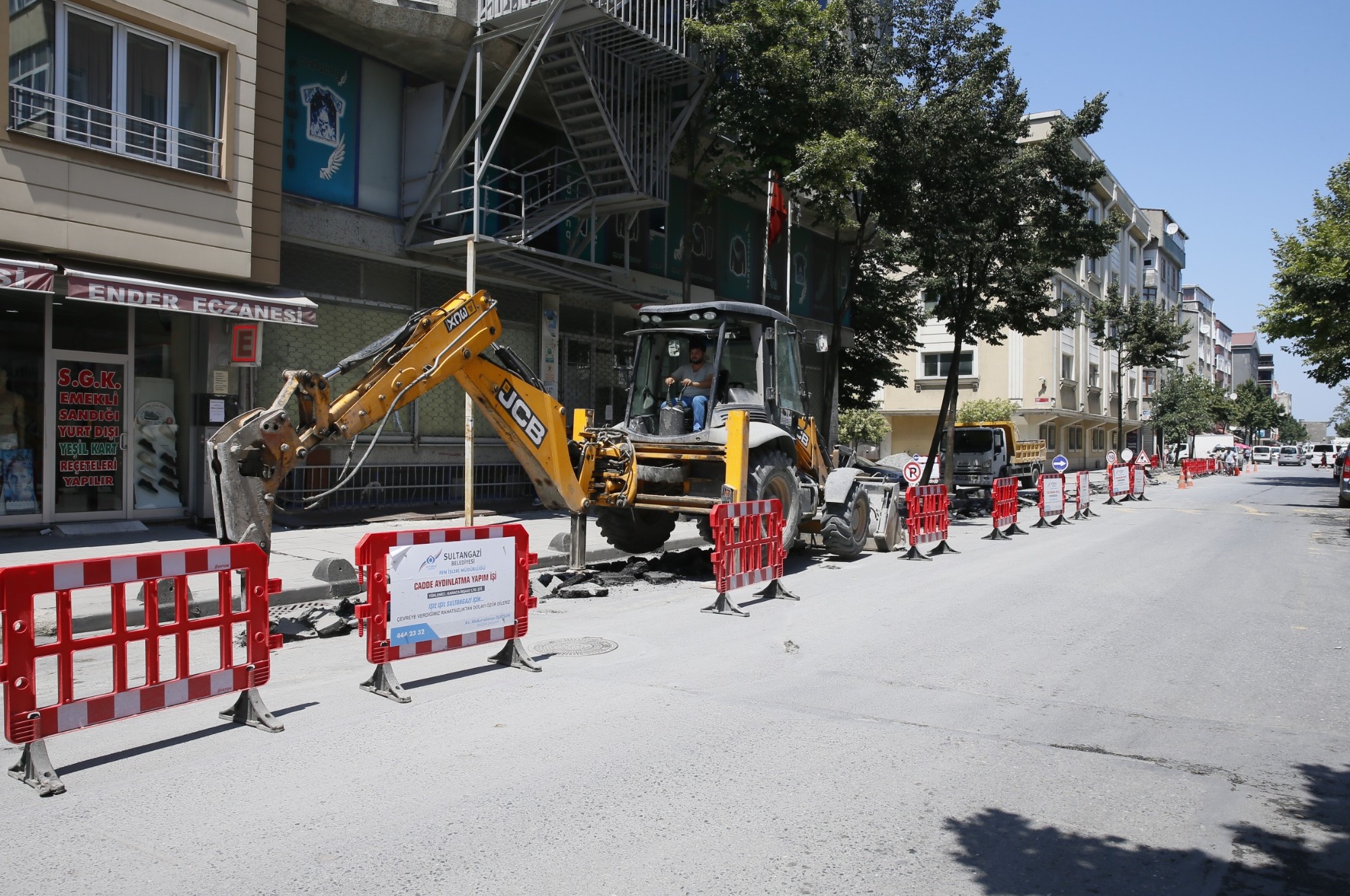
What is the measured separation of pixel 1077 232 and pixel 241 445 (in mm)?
22128

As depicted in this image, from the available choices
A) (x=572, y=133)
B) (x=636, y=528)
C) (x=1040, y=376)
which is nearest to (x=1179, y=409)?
(x=1040, y=376)

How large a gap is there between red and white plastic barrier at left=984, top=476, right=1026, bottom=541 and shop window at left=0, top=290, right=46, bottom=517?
14.5 metres

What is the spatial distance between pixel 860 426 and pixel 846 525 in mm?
23152

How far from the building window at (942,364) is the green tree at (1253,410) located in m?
51.0

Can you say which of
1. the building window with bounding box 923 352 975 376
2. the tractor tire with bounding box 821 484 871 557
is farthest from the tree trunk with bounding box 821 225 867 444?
the building window with bounding box 923 352 975 376

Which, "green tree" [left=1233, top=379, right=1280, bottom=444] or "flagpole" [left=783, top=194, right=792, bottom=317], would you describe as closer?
"flagpole" [left=783, top=194, right=792, bottom=317]

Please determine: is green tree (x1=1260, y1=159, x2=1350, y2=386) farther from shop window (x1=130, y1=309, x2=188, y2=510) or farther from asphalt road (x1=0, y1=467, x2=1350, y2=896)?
shop window (x1=130, y1=309, x2=188, y2=510)

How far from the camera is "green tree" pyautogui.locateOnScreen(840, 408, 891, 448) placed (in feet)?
115

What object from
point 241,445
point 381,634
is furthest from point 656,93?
point 381,634

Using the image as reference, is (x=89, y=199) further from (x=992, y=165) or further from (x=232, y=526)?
(x=992, y=165)

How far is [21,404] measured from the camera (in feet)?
40.0

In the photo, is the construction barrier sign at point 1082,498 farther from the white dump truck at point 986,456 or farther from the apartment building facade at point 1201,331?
the apartment building facade at point 1201,331

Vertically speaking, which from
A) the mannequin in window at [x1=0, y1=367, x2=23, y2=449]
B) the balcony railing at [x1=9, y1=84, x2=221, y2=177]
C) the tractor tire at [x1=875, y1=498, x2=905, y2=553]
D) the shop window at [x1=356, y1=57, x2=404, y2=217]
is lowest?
the tractor tire at [x1=875, y1=498, x2=905, y2=553]

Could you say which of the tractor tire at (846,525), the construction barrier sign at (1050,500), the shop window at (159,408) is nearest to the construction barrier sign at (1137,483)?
the construction barrier sign at (1050,500)
